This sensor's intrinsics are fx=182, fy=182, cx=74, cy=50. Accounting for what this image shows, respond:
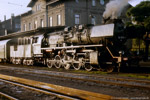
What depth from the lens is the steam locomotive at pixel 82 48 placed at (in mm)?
10712

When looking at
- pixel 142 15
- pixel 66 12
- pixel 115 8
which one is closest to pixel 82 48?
pixel 115 8

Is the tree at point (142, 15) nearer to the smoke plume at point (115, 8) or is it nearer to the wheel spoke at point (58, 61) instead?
the smoke plume at point (115, 8)

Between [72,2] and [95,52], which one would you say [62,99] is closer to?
[95,52]

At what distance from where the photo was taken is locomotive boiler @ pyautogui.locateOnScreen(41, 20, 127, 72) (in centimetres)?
1069

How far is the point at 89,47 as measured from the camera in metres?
11.8

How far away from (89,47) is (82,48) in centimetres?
54

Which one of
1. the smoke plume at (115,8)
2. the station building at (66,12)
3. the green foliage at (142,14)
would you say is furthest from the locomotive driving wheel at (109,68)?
the station building at (66,12)

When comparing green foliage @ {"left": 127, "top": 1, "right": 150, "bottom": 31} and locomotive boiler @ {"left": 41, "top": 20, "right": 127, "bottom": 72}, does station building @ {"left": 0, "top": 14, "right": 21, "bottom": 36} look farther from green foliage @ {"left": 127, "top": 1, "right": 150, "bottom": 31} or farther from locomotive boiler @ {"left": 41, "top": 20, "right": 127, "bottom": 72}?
locomotive boiler @ {"left": 41, "top": 20, "right": 127, "bottom": 72}

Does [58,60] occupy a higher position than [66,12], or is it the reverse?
[66,12]

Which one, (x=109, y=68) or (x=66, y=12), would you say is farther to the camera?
(x=66, y=12)

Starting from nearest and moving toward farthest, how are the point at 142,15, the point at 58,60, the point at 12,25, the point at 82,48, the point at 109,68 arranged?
the point at 109,68
the point at 82,48
the point at 58,60
the point at 142,15
the point at 12,25

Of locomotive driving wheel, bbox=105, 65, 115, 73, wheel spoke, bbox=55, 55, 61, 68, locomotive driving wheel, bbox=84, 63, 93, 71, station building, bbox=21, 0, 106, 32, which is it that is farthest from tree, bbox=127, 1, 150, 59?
wheel spoke, bbox=55, 55, 61, 68

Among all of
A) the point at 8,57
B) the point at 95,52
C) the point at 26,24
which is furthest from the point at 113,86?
the point at 26,24

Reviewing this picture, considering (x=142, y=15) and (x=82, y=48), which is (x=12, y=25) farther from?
(x=82, y=48)
